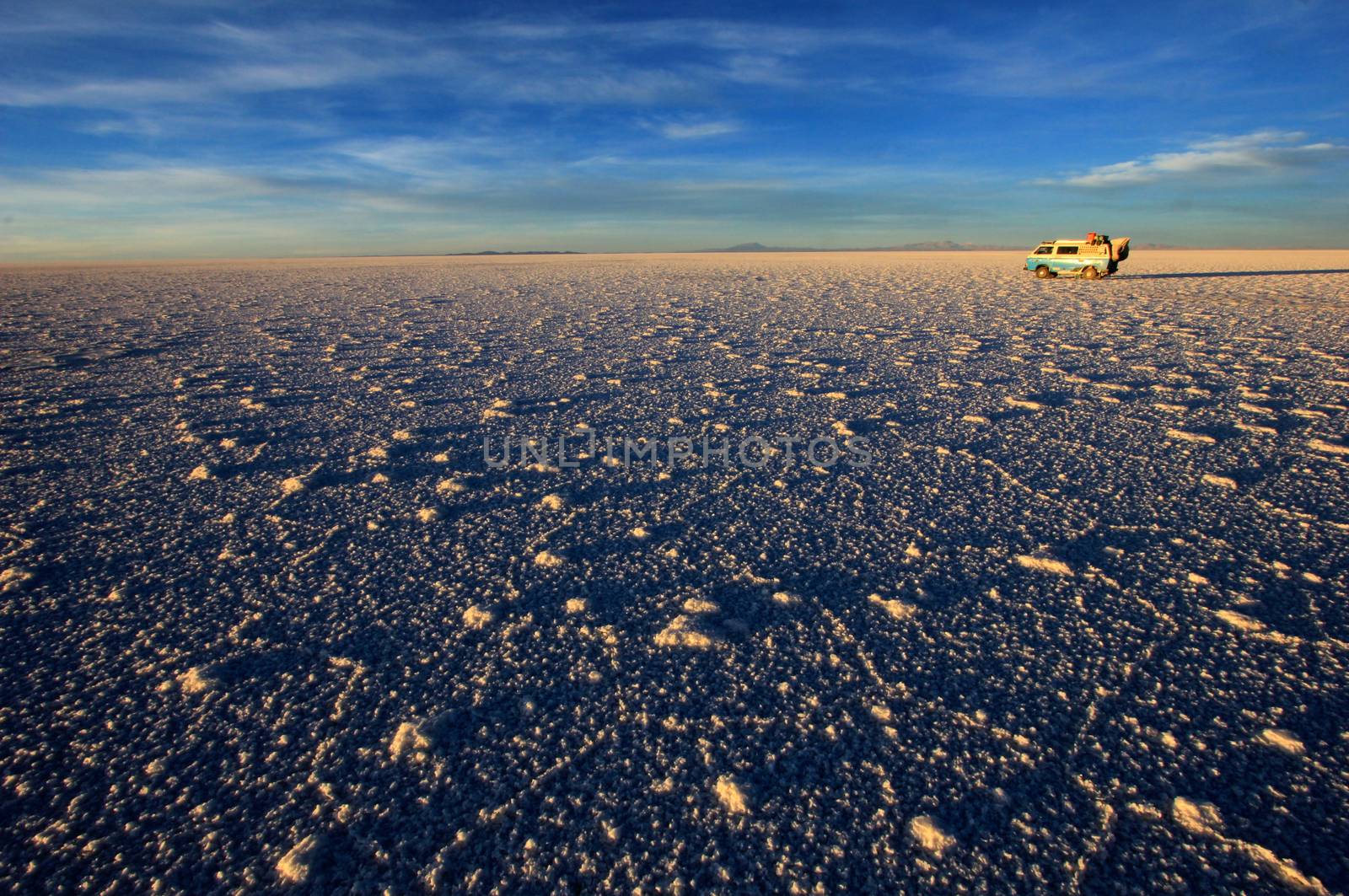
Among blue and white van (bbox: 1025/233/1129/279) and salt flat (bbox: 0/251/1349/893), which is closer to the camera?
salt flat (bbox: 0/251/1349/893)

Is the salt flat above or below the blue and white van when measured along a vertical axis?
below

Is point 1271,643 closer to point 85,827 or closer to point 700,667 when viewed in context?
point 700,667

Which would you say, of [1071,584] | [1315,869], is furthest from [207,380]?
[1315,869]

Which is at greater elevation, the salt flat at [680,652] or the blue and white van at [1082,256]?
the blue and white van at [1082,256]

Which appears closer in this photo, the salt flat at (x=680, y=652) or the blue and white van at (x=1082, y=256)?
the salt flat at (x=680, y=652)
